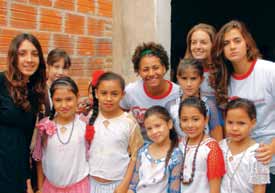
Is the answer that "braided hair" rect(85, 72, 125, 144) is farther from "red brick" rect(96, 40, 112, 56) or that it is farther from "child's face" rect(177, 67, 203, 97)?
"red brick" rect(96, 40, 112, 56)

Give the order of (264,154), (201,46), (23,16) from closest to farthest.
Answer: (264,154)
(201,46)
(23,16)

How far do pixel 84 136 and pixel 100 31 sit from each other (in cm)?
203

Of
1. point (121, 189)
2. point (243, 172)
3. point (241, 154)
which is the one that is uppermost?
point (241, 154)

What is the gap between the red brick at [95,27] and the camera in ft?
15.3

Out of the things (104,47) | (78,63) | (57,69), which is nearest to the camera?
(57,69)

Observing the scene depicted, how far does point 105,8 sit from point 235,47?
7.56 feet

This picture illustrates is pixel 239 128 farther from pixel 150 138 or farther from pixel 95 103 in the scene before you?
pixel 95 103

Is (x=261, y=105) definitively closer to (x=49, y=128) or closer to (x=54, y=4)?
(x=49, y=128)

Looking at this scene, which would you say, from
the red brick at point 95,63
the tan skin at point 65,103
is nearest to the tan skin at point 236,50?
the tan skin at point 65,103

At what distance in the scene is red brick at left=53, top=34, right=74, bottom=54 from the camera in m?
4.30

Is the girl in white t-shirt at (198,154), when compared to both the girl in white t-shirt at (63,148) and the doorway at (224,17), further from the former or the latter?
the doorway at (224,17)

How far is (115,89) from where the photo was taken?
304 centimetres

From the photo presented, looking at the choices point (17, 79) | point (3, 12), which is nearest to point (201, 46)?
point (17, 79)

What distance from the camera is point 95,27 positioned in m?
4.72
